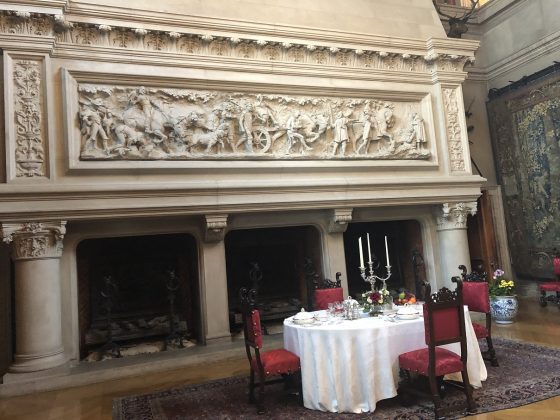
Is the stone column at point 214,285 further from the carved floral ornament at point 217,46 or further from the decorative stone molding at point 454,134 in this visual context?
the decorative stone molding at point 454,134

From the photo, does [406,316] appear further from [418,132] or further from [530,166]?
[530,166]

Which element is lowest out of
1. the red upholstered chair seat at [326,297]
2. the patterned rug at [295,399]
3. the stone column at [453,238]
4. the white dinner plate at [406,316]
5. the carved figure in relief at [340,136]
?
→ the patterned rug at [295,399]

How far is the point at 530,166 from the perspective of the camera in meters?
9.59

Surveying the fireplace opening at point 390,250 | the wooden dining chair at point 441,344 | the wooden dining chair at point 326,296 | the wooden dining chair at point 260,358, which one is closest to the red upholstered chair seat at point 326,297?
the wooden dining chair at point 326,296

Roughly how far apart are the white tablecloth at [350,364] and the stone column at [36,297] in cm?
339

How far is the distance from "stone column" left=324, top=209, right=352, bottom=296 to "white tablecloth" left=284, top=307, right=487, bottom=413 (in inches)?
128

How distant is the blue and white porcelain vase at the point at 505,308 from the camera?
7.29 meters

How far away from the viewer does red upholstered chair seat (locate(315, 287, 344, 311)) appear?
19.0ft

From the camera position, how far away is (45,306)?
568 cm

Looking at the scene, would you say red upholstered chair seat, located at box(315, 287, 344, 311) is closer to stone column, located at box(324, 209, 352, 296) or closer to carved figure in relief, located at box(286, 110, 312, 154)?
stone column, located at box(324, 209, 352, 296)

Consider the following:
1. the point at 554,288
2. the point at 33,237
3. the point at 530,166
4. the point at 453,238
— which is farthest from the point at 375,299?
the point at 530,166

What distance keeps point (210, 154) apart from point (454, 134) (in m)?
4.56

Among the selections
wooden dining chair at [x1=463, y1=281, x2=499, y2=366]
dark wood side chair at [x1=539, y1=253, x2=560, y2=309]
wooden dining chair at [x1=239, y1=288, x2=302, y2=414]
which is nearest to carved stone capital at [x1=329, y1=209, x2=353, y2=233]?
wooden dining chair at [x1=463, y1=281, x2=499, y2=366]

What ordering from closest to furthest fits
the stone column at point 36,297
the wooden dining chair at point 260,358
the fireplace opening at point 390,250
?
the wooden dining chair at point 260,358, the stone column at point 36,297, the fireplace opening at point 390,250
